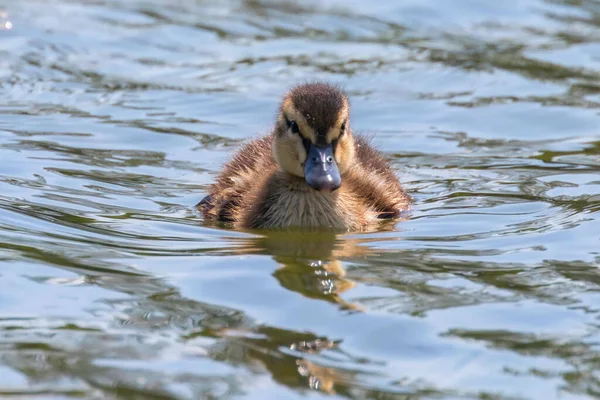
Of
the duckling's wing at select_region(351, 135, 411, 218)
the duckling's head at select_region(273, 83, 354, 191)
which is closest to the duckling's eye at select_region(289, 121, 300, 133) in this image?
the duckling's head at select_region(273, 83, 354, 191)

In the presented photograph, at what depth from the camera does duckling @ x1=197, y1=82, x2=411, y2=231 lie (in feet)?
21.4

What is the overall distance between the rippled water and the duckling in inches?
8.9

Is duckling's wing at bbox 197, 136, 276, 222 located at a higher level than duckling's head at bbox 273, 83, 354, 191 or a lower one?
lower

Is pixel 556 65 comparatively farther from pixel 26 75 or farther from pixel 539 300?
pixel 539 300

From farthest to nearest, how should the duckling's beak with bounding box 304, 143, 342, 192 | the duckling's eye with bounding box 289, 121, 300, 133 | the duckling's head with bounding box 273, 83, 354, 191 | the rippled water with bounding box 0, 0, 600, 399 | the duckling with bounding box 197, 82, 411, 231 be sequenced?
the duckling's eye with bounding box 289, 121, 300, 133
the duckling with bounding box 197, 82, 411, 231
the duckling's head with bounding box 273, 83, 354, 191
the duckling's beak with bounding box 304, 143, 342, 192
the rippled water with bounding box 0, 0, 600, 399

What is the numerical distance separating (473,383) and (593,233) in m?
2.51

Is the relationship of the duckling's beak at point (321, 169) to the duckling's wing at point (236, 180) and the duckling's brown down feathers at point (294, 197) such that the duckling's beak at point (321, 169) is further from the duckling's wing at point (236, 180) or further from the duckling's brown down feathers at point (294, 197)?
the duckling's wing at point (236, 180)

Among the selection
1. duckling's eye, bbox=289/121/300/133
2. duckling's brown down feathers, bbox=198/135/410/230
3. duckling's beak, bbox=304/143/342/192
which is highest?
duckling's eye, bbox=289/121/300/133

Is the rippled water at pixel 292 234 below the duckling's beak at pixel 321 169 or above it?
below

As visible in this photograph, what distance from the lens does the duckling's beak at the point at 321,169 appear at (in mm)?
6281

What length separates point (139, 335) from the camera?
4.57m

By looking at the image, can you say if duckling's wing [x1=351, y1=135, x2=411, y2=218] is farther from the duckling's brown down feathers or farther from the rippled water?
the rippled water

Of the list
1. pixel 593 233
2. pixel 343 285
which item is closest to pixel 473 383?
pixel 343 285

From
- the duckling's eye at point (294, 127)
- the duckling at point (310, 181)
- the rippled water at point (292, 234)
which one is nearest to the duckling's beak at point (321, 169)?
the duckling at point (310, 181)
